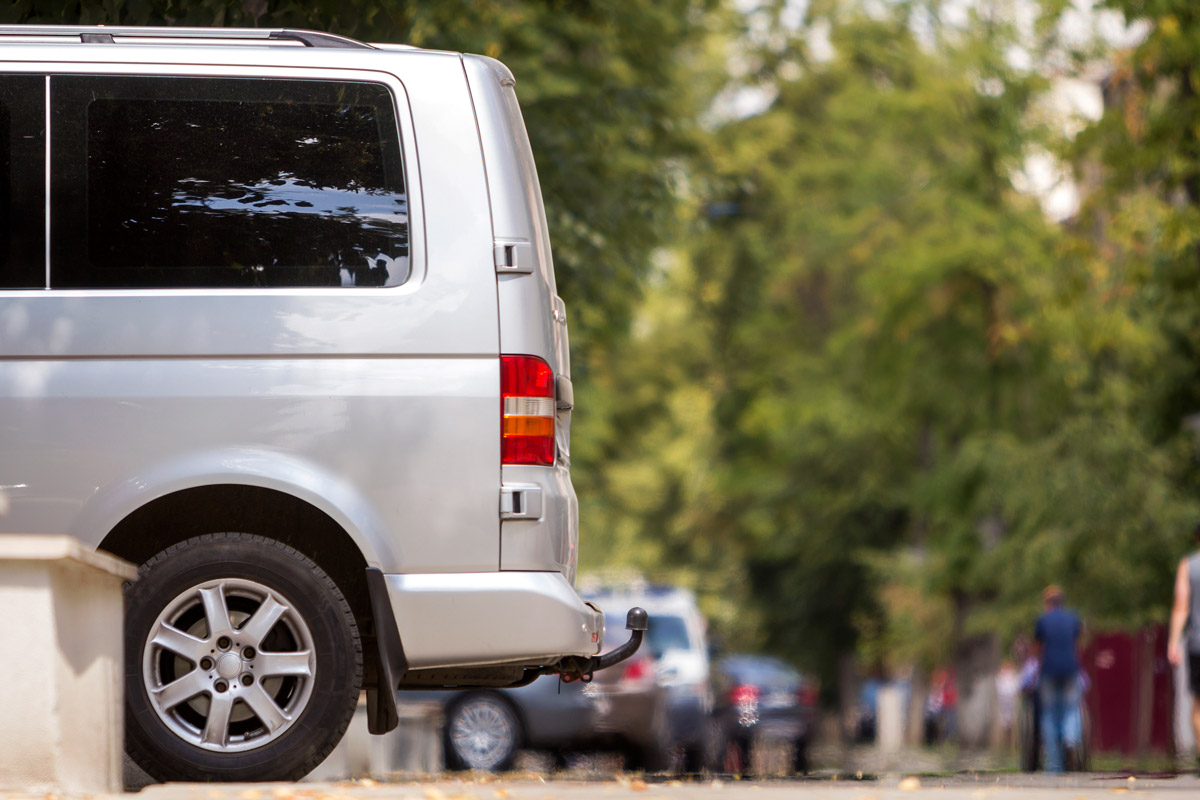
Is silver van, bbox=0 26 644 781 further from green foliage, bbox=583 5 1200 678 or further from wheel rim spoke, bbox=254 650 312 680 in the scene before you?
green foliage, bbox=583 5 1200 678

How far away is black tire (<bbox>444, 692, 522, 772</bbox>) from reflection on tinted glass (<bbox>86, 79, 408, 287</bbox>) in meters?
9.65

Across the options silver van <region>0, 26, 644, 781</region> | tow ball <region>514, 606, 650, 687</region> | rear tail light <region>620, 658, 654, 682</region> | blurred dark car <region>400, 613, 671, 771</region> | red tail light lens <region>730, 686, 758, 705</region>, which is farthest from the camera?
red tail light lens <region>730, 686, 758, 705</region>

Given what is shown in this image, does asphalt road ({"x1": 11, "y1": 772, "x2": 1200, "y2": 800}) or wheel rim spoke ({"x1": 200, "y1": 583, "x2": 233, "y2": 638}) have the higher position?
wheel rim spoke ({"x1": 200, "y1": 583, "x2": 233, "y2": 638})

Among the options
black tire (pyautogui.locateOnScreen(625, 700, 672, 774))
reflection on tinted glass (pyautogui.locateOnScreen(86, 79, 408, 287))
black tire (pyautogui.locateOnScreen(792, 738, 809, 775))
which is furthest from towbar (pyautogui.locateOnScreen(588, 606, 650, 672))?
black tire (pyautogui.locateOnScreen(792, 738, 809, 775))

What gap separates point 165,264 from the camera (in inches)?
232

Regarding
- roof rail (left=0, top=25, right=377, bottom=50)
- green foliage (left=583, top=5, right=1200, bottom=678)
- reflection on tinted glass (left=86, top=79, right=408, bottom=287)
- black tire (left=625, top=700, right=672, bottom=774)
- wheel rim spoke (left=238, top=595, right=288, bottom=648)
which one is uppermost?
green foliage (left=583, top=5, right=1200, bottom=678)

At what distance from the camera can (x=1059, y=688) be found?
47.2 feet

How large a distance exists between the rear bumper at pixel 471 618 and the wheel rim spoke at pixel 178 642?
642 mm

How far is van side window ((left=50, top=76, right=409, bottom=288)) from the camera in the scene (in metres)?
5.89

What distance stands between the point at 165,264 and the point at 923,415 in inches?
840

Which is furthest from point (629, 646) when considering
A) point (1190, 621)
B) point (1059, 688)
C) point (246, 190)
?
point (1059, 688)

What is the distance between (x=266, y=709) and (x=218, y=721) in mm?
156

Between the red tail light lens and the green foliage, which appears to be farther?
the red tail light lens

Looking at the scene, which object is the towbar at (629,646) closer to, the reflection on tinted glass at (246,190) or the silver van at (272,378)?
the silver van at (272,378)
